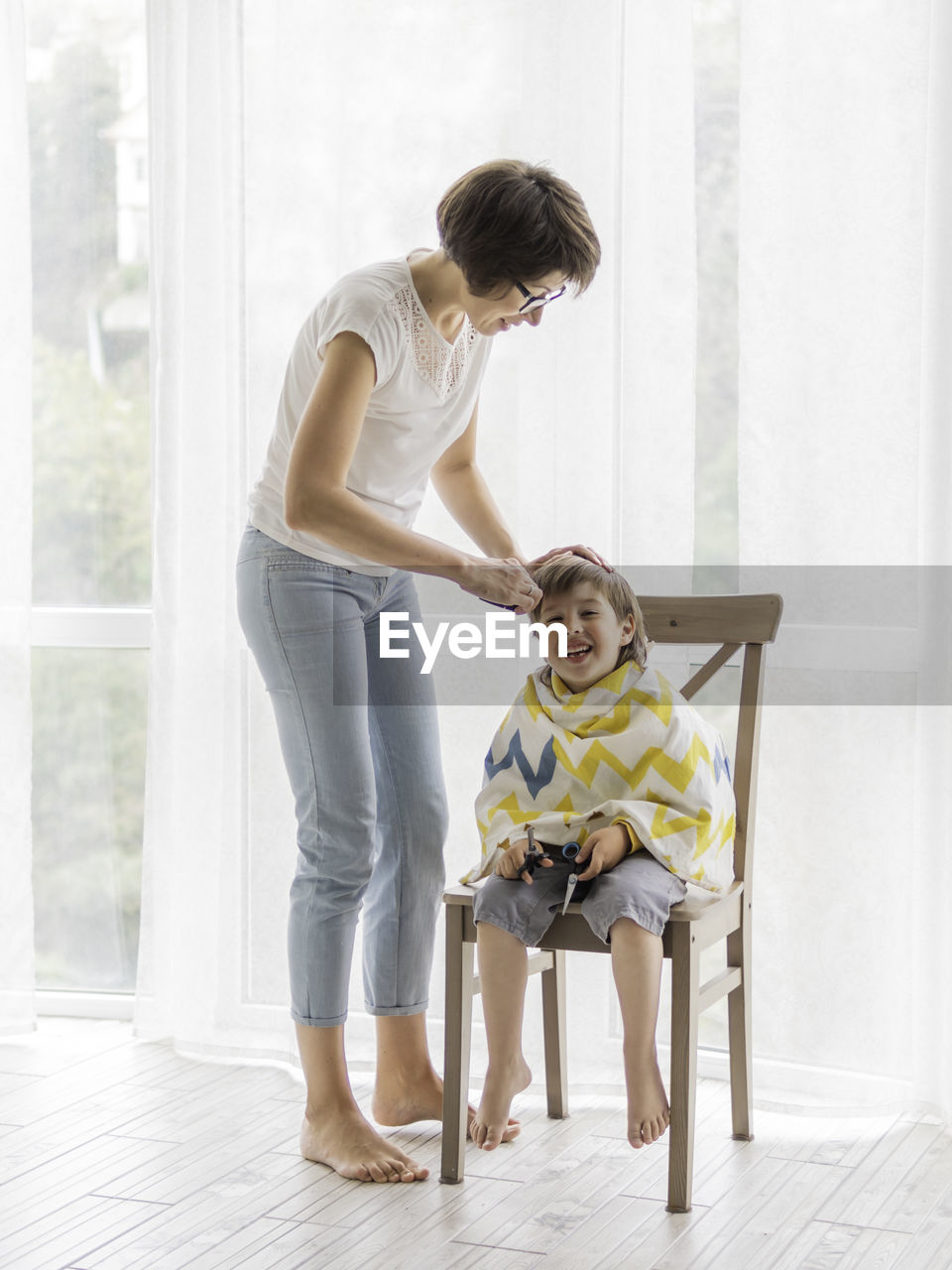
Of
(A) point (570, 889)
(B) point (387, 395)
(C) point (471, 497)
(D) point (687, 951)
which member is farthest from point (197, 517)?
(D) point (687, 951)

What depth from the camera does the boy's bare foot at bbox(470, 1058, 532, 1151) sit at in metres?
1.88

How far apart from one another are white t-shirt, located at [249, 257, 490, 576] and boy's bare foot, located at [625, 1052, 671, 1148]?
0.74 m

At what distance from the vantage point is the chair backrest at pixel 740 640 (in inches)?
80.8

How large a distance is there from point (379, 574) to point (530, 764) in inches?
13.6

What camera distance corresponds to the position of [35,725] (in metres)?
2.73

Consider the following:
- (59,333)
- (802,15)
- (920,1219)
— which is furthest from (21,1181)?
(802,15)

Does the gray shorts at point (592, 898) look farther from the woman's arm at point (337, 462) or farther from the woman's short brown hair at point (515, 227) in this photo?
the woman's short brown hair at point (515, 227)

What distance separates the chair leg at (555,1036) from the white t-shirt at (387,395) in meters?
0.68

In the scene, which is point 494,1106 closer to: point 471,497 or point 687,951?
point 687,951

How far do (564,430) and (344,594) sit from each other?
0.55 metres

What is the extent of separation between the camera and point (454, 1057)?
1.90 m

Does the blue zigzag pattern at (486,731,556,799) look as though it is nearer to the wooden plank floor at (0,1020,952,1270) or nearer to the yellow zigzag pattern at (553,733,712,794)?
the yellow zigzag pattern at (553,733,712,794)

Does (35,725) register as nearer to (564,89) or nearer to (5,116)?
(5,116)

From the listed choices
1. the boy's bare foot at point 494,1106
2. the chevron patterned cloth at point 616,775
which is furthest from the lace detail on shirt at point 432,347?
the boy's bare foot at point 494,1106
